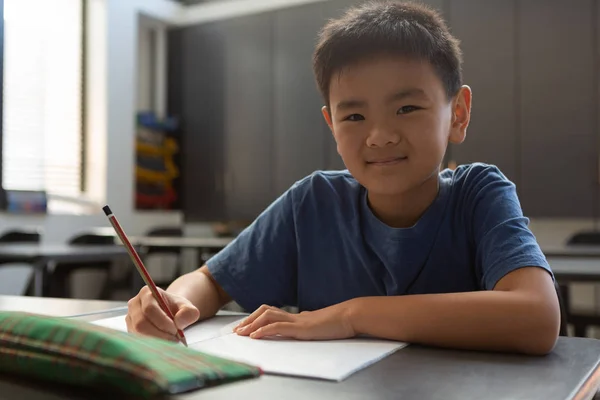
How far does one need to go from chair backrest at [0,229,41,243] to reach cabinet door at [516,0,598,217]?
328 centimetres

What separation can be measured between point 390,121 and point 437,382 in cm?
51

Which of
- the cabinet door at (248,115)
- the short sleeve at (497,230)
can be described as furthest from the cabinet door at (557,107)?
the short sleeve at (497,230)

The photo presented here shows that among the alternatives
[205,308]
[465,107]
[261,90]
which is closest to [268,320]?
[205,308]

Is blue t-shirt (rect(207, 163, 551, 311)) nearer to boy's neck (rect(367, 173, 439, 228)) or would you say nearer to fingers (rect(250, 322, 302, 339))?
boy's neck (rect(367, 173, 439, 228))

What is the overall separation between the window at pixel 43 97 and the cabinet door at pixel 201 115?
1.11 meters

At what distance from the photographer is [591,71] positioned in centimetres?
427

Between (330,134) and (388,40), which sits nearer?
(388,40)

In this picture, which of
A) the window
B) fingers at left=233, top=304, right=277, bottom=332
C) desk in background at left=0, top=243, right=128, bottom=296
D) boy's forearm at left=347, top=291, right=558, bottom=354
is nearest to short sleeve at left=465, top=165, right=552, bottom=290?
boy's forearm at left=347, top=291, right=558, bottom=354

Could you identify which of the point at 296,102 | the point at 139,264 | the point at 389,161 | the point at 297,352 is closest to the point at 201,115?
the point at 296,102

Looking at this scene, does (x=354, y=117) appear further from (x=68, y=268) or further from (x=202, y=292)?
(x=68, y=268)

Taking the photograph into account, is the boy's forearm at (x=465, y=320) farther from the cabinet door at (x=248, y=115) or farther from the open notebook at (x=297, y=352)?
the cabinet door at (x=248, y=115)

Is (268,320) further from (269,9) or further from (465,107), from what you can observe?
(269,9)

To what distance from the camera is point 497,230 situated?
37.7 inches

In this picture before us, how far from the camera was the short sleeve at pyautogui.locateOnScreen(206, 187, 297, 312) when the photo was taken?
3.95 feet
